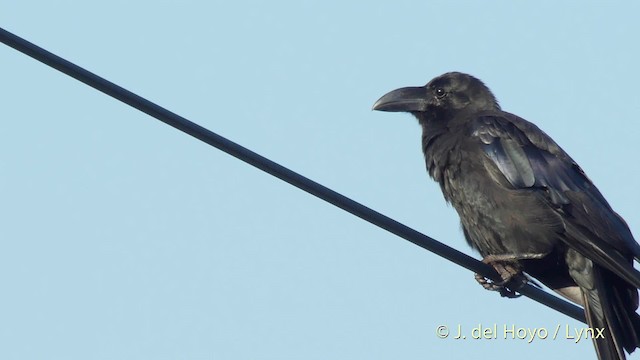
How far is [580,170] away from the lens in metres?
8.41

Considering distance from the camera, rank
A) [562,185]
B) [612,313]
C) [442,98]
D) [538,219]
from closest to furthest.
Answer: [612,313] → [538,219] → [562,185] → [442,98]

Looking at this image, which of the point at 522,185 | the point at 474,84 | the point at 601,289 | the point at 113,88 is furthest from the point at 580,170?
the point at 113,88

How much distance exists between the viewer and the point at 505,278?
7.88 metres

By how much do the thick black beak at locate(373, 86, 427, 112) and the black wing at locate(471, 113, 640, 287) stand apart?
933mm

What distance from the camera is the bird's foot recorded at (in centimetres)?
784

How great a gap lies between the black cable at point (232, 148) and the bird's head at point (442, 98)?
353cm

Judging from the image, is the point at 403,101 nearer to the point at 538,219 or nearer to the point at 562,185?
the point at 562,185

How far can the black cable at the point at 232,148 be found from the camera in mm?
4855

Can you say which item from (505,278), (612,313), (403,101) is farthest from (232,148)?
(403,101)

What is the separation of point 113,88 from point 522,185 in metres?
4.09

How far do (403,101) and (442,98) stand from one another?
1.16ft

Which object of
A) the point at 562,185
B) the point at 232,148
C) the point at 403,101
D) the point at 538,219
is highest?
the point at 403,101

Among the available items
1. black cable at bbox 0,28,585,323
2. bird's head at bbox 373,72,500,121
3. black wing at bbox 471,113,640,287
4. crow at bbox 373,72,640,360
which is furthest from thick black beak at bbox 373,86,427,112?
black cable at bbox 0,28,585,323

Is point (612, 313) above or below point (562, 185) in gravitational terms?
below
